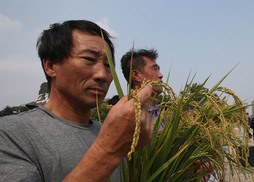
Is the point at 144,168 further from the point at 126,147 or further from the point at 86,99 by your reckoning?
the point at 86,99

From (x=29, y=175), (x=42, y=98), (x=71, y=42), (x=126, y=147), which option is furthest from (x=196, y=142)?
(x=42, y=98)

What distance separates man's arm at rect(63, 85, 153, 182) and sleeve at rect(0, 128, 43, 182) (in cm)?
20

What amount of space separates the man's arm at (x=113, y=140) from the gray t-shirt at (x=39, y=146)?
0.84ft

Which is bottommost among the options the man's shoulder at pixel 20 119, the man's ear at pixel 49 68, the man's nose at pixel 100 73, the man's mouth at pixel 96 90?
the man's shoulder at pixel 20 119

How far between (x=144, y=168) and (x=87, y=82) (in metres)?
0.63

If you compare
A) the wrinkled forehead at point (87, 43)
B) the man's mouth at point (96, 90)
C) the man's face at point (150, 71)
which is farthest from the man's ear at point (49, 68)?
the man's face at point (150, 71)

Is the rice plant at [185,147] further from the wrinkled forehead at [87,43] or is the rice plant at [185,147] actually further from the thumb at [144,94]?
the wrinkled forehead at [87,43]

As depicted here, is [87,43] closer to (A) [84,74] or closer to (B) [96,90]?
(A) [84,74]

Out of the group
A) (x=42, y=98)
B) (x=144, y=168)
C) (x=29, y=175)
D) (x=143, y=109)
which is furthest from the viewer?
(x=42, y=98)

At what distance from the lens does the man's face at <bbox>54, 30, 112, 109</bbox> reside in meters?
1.35

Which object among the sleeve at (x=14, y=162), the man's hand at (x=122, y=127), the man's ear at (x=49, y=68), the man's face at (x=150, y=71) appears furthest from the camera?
the man's face at (x=150, y=71)

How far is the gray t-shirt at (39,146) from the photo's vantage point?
938 millimetres

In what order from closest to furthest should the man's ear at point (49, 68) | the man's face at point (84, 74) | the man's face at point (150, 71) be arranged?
the man's face at point (84, 74) → the man's ear at point (49, 68) → the man's face at point (150, 71)

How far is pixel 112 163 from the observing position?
2.81 ft
